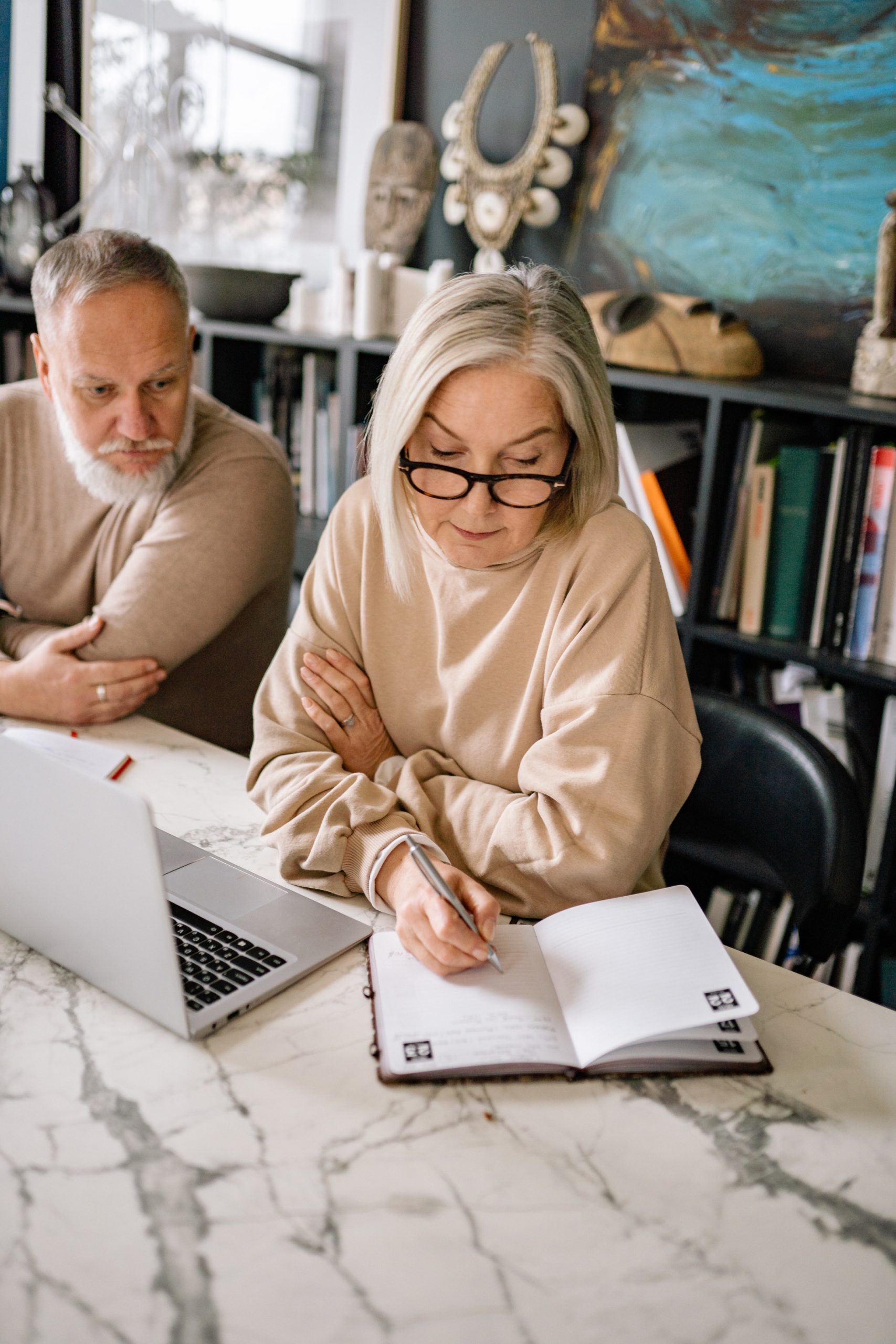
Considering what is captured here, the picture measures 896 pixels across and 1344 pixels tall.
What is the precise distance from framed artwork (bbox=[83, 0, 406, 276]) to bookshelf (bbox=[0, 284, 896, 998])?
2.20ft

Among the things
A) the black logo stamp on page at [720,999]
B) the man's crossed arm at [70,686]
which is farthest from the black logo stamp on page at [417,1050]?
the man's crossed arm at [70,686]

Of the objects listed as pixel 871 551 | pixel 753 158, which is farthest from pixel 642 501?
pixel 753 158

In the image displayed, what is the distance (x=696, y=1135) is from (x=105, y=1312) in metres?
0.44

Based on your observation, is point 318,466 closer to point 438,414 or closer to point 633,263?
point 633,263

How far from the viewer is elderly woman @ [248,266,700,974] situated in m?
1.14

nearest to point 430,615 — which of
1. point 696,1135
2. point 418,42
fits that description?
point 696,1135

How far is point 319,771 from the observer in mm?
1244

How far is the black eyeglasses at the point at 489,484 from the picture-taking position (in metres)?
1.20

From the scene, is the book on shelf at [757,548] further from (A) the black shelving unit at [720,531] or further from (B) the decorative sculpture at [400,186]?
(B) the decorative sculpture at [400,186]

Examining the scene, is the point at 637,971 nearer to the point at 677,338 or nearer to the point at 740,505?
the point at 740,505

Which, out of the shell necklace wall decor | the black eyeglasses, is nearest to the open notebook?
the black eyeglasses

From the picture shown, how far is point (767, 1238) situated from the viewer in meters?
0.73

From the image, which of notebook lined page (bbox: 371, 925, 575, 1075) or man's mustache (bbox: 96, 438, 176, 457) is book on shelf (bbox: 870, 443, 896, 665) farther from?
man's mustache (bbox: 96, 438, 176, 457)

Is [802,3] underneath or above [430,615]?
above
